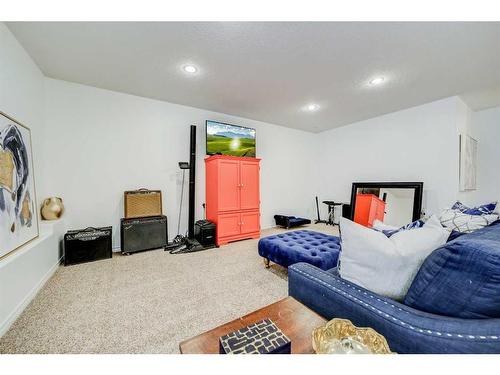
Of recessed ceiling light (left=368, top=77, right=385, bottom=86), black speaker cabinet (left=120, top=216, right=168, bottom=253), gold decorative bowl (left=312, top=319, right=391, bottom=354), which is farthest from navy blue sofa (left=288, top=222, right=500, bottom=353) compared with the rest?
black speaker cabinet (left=120, top=216, right=168, bottom=253)

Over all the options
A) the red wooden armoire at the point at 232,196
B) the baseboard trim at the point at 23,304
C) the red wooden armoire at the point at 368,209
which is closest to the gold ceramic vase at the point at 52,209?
the baseboard trim at the point at 23,304

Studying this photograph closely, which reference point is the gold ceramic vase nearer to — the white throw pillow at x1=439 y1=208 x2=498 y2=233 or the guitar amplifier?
the guitar amplifier

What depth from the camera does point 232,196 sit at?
3.79m

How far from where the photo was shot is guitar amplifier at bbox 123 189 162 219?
10.8 feet

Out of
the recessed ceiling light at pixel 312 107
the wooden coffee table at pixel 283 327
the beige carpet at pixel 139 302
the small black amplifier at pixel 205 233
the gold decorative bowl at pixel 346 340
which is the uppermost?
the recessed ceiling light at pixel 312 107

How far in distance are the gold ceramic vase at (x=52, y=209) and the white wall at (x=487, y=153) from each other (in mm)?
7070

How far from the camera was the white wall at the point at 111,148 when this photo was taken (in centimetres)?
296

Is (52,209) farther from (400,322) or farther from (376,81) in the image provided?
(376,81)

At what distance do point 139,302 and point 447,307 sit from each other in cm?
216

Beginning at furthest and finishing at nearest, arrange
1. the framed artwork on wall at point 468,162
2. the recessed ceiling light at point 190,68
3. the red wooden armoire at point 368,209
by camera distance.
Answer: the red wooden armoire at point 368,209 < the framed artwork on wall at point 468,162 < the recessed ceiling light at point 190,68

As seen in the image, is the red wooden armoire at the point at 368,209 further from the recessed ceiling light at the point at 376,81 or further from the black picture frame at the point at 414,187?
the recessed ceiling light at the point at 376,81
